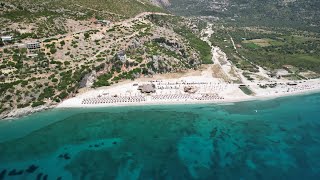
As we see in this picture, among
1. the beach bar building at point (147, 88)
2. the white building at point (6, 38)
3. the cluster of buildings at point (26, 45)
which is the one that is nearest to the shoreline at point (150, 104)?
the beach bar building at point (147, 88)

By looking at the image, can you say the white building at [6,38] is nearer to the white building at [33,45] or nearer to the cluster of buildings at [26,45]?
the cluster of buildings at [26,45]

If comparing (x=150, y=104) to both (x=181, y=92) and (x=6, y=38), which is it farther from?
(x=6, y=38)

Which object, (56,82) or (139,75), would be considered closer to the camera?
(56,82)

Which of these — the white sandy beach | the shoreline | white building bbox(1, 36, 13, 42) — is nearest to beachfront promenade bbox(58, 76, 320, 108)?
the white sandy beach

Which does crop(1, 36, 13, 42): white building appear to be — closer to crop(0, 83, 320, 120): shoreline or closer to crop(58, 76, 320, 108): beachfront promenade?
crop(0, 83, 320, 120): shoreline

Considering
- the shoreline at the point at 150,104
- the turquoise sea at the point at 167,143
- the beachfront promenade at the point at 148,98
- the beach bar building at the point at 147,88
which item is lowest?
the turquoise sea at the point at 167,143

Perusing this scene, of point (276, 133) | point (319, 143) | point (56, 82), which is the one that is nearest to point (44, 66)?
point (56, 82)

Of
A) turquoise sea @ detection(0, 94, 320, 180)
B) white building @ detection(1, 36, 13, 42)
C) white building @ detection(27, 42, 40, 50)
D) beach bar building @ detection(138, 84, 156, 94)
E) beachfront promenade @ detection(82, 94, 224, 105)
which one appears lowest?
turquoise sea @ detection(0, 94, 320, 180)

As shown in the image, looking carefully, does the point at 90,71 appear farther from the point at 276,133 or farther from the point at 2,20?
the point at 276,133
